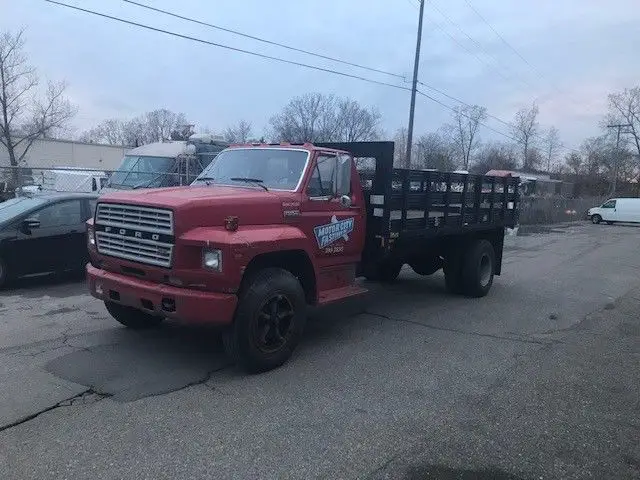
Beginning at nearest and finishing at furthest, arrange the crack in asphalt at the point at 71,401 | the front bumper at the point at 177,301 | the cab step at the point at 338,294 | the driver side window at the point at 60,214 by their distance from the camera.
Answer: the crack in asphalt at the point at 71,401 → the front bumper at the point at 177,301 → the cab step at the point at 338,294 → the driver side window at the point at 60,214

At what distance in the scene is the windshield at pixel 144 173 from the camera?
14.4m

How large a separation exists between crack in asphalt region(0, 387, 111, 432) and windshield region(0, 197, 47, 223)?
17.1 feet

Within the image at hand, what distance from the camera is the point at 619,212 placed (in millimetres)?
37625

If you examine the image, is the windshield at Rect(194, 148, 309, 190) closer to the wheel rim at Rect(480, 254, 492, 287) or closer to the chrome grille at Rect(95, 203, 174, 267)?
the chrome grille at Rect(95, 203, 174, 267)

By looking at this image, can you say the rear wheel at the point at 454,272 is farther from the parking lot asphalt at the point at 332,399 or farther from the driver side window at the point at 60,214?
the driver side window at the point at 60,214

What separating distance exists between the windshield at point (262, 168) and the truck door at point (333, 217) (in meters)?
0.21

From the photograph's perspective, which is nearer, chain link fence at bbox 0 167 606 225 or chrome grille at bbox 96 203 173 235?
chrome grille at bbox 96 203 173 235

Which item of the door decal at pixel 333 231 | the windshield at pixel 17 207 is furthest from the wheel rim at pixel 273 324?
the windshield at pixel 17 207

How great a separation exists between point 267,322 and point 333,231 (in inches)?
58.4

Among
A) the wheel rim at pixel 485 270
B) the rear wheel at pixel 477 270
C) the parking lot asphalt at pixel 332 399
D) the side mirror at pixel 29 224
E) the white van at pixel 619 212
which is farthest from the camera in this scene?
the white van at pixel 619 212

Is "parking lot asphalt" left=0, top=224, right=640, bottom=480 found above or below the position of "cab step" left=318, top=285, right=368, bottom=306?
below

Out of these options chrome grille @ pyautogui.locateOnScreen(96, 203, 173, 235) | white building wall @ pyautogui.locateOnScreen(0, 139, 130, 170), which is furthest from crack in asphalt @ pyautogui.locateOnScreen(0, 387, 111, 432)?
white building wall @ pyautogui.locateOnScreen(0, 139, 130, 170)

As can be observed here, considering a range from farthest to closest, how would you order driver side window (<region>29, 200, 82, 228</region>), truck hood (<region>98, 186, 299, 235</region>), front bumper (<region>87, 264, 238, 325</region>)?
driver side window (<region>29, 200, 82, 228</region>) → truck hood (<region>98, 186, 299, 235</region>) → front bumper (<region>87, 264, 238, 325</region>)

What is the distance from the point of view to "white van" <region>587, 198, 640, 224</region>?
36938mm
